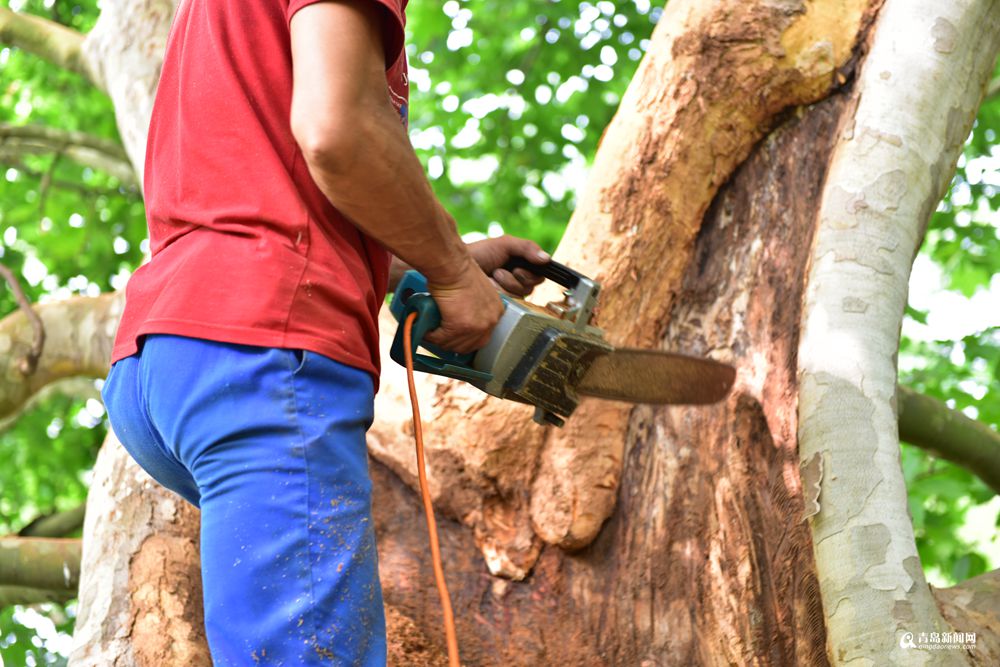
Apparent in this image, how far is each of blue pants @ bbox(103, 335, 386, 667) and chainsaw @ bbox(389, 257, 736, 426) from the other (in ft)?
0.79

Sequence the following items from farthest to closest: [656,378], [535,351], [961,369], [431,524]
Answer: [961,369] < [656,378] < [535,351] < [431,524]

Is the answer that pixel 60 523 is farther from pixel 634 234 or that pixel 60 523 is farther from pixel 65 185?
pixel 634 234

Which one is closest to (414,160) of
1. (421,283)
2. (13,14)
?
(421,283)

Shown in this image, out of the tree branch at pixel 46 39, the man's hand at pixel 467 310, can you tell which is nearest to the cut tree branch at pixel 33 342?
the tree branch at pixel 46 39

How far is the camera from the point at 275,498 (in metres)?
1.44

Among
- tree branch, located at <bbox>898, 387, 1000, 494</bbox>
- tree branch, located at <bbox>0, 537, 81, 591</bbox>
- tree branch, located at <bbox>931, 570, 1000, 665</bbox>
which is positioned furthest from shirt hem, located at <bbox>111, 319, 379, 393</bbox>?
tree branch, located at <bbox>898, 387, 1000, 494</bbox>

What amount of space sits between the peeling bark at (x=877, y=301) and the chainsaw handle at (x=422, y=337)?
85cm

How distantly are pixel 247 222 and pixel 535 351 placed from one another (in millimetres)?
550

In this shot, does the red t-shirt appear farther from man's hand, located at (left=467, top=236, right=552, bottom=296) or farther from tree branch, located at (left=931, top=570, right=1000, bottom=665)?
tree branch, located at (left=931, top=570, right=1000, bottom=665)

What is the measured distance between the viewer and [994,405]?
414 cm

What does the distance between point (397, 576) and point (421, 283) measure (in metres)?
1.04

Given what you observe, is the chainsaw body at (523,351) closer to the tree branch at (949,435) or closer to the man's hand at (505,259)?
the man's hand at (505,259)

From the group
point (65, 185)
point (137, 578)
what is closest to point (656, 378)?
point (137, 578)

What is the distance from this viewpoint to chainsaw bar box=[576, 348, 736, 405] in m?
2.09
